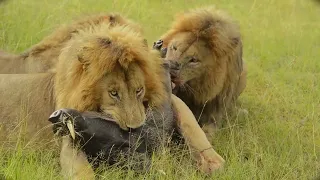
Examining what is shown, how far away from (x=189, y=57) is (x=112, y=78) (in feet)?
3.81

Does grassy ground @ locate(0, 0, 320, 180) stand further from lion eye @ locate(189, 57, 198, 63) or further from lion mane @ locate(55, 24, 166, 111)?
lion eye @ locate(189, 57, 198, 63)

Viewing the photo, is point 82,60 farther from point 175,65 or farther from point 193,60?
point 193,60

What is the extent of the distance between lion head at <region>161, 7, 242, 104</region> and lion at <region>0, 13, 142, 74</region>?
1.10 feet

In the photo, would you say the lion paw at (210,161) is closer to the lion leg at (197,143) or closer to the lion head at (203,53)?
the lion leg at (197,143)

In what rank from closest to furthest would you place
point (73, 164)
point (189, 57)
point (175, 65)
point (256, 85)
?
point (73, 164) < point (175, 65) < point (189, 57) < point (256, 85)

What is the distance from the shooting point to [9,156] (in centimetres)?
378

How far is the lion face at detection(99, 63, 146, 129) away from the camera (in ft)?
11.2

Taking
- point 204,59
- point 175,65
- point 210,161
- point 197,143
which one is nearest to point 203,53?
point 204,59

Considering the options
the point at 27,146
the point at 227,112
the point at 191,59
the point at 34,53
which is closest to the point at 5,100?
the point at 27,146

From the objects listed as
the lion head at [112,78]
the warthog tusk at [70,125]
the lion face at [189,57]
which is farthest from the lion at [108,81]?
the lion face at [189,57]

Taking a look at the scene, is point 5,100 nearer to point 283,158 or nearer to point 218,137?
point 218,137

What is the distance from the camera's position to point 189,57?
14.7ft

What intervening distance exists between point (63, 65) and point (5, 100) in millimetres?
566

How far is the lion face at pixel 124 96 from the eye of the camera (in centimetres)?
341
